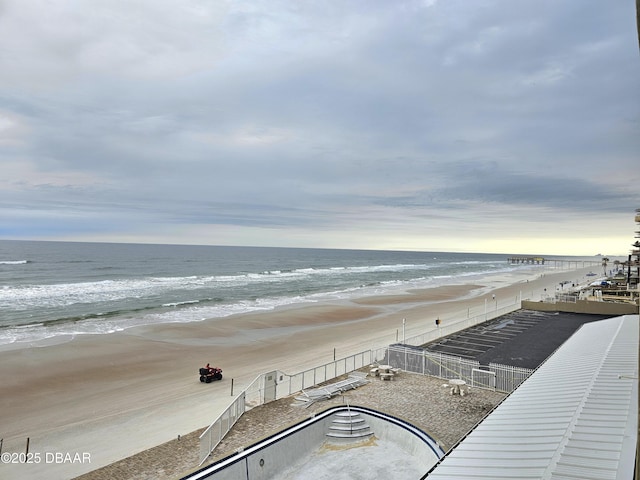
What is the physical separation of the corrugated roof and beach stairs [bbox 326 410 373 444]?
5.45 m

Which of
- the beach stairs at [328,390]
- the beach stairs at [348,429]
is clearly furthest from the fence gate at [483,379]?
the beach stairs at [348,429]

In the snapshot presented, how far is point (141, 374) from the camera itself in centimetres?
2483

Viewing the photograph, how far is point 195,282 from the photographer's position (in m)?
75.1

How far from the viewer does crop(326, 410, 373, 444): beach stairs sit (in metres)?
13.6

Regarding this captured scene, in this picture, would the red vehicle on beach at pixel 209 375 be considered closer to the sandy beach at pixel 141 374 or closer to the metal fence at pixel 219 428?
the sandy beach at pixel 141 374

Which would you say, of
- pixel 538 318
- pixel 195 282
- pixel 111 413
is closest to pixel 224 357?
pixel 111 413

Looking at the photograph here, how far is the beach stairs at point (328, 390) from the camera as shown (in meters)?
16.7

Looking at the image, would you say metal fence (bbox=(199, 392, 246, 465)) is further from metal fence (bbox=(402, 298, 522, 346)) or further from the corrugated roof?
metal fence (bbox=(402, 298, 522, 346))

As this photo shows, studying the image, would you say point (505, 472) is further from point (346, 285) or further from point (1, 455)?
point (346, 285)

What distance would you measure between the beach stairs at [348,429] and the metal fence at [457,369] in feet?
22.7

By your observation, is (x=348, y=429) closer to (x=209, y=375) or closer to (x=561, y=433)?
(x=561, y=433)

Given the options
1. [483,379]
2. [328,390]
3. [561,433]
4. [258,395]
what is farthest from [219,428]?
[483,379]

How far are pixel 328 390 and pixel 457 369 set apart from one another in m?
6.57

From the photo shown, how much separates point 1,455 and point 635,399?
19384mm
